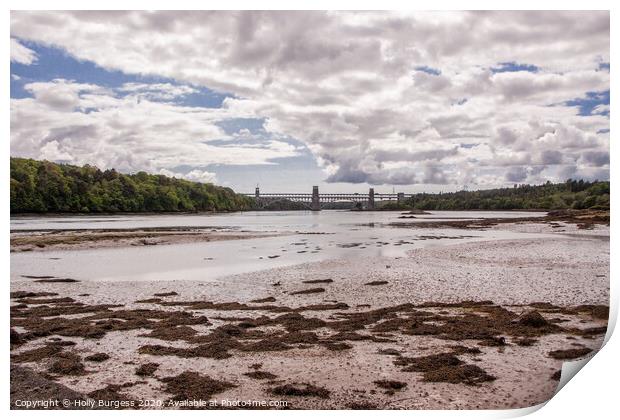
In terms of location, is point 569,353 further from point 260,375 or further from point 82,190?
point 82,190

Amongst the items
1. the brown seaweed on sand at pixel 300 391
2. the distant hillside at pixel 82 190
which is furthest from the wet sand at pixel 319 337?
the distant hillside at pixel 82 190

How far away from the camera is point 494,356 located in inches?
363

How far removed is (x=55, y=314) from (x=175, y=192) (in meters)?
34.5

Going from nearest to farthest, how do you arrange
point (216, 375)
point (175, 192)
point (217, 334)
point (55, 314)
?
point (216, 375) → point (217, 334) → point (55, 314) → point (175, 192)

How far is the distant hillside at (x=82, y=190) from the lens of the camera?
17.3 metres

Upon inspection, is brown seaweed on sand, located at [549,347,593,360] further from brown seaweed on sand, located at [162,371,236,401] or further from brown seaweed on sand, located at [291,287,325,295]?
brown seaweed on sand, located at [291,287,325,295]

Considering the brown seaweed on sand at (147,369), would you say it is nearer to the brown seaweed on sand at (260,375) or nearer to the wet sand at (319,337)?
the wet sand at (319,337)

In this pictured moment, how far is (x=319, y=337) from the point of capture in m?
10.4

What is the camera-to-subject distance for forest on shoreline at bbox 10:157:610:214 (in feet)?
61.5

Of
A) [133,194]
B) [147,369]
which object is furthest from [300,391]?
[133,194]

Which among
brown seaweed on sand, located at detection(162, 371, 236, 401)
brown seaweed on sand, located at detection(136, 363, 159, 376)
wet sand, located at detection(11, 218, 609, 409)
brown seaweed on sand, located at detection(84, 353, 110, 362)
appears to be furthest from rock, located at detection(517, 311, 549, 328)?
brown seaweed on sand, located at detection(84, 353, 110, 362)

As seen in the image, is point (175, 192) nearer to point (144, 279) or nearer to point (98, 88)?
point (144, 279)

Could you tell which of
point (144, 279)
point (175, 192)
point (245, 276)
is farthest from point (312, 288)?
point (175, 192)

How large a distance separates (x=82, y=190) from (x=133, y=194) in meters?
9.45
